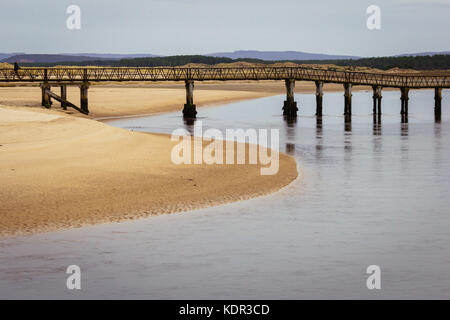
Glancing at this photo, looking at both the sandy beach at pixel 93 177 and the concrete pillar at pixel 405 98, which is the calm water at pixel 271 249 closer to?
the sandy beach at pixel 93 177

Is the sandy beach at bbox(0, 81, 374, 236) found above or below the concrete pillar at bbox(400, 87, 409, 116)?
below

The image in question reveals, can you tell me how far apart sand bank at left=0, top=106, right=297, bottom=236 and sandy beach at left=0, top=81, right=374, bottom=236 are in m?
0.03

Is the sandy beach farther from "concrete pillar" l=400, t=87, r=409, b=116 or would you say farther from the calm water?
"concrete pillar" l=400, t=87, r=409, b=116

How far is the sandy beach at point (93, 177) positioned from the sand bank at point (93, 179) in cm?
3

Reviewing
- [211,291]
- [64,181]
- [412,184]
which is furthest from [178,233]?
[412,184]

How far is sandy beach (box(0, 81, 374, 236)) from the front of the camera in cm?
2158

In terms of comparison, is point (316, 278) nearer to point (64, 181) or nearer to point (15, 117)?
point (64, 181)

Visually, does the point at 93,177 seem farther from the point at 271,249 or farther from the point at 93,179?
the point at 271,249

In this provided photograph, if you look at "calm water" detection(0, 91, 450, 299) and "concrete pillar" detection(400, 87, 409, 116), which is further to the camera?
"concrete pillar" detection(400, 87, 409, 116)

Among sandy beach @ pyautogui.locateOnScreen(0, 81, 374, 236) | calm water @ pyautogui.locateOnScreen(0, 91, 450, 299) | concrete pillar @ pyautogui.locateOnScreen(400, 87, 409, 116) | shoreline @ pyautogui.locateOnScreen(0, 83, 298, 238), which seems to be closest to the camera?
calm water @ pyautogui.locateOnScreen(0, 91, 450, 299)

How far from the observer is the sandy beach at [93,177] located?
70.8 ft

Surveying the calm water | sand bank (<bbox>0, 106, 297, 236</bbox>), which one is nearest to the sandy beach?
sand bank (<bbox>0, 106, 297, 236</bbox>)

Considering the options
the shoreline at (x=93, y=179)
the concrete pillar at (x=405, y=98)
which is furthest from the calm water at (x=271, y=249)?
the concrete pillar at (x=405, y=98)
